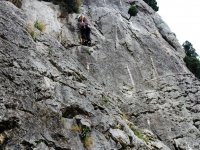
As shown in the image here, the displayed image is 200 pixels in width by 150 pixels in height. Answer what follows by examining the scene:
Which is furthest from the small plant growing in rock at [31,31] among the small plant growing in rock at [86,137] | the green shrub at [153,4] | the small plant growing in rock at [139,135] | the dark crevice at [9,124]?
the green shrub at [153,4]

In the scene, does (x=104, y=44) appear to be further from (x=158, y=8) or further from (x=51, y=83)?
(x=158, y=8)

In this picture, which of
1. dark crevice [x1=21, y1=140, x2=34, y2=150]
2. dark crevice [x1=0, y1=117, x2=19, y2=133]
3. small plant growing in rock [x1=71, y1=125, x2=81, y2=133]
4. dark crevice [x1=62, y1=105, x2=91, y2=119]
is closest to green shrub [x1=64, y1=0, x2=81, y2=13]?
dark crevice [x1=62, y1=105, x2=91, y2=119]

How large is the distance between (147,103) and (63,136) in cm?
831

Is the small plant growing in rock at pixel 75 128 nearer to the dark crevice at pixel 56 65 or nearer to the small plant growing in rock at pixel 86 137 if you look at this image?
the small plant growing in rock at pixel 86 137

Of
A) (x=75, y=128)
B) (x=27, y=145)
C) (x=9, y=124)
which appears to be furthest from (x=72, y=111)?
(x=9, y=124)

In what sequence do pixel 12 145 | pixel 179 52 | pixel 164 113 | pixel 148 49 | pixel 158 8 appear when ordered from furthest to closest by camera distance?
pixel 158 8
pixel 179 52
pixel 148 49
pixel 164 113
pixel 12 145

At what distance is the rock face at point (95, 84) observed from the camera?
12453mm

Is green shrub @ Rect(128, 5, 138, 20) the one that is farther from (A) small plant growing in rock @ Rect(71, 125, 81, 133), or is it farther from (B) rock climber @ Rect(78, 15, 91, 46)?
(A) small plant growing in rock @ Rect(71, 125, 81, 133)

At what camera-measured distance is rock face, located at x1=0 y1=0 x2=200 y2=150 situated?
1245 centimetres

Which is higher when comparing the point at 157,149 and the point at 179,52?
the point at 179,52

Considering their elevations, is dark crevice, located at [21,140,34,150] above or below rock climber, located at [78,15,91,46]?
below

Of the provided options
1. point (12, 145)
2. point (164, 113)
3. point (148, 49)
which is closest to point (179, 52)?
point (148, 49)

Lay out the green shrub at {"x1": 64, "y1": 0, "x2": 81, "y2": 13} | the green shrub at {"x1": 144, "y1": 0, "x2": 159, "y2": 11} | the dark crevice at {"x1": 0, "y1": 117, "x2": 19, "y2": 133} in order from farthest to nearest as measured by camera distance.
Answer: the green shrub at {"x1": 144, "y1": 0, "x2": 159, "y2": 11}
the green shrub at {"x1": 64, "y1": 0, "x2": 81, "y2": 13}
the dark crevice at {"x1": 0, "y1": 117, "x2": 19, "y2": 133}

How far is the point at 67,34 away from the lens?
22.5 meters
